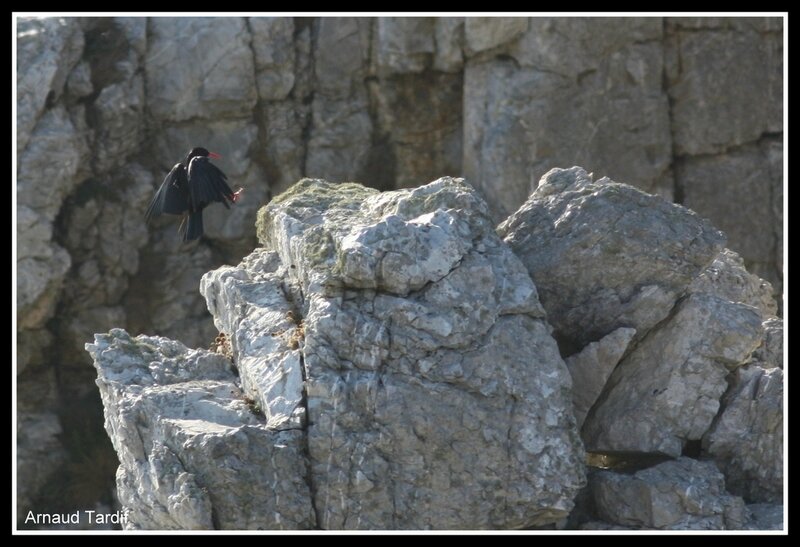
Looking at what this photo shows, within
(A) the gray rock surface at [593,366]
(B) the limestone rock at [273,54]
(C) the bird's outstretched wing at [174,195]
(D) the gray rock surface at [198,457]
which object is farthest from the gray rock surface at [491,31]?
(D) the gray rock surface at [198,457]

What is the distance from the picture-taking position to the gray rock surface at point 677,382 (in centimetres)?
876

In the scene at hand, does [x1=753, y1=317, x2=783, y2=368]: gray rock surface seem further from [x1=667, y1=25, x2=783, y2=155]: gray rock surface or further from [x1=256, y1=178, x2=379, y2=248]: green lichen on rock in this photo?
[x1=667, y1=25, x2=783, y2=155]: gray rock surface

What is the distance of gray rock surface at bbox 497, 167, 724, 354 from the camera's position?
910cm

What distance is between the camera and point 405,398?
803 centimetres

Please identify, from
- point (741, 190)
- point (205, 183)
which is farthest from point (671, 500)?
point (741, 190)

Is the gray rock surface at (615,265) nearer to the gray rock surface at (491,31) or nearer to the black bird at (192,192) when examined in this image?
the black bird at (192,192)

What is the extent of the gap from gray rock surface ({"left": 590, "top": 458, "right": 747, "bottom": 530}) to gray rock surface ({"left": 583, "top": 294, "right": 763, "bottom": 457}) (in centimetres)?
31

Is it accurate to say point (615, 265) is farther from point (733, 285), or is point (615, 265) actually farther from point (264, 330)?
point (264, 330)

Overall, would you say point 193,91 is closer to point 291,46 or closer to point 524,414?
point 291,46

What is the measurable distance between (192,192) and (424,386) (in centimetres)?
450

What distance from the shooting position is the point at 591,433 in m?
8.97

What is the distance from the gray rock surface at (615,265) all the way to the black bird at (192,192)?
3560 millimetres

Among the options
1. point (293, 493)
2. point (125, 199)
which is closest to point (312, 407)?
point (293, 493)

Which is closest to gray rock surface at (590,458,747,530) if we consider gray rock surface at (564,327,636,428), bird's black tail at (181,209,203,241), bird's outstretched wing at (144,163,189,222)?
gray rock surface at (564,327,636,428)
